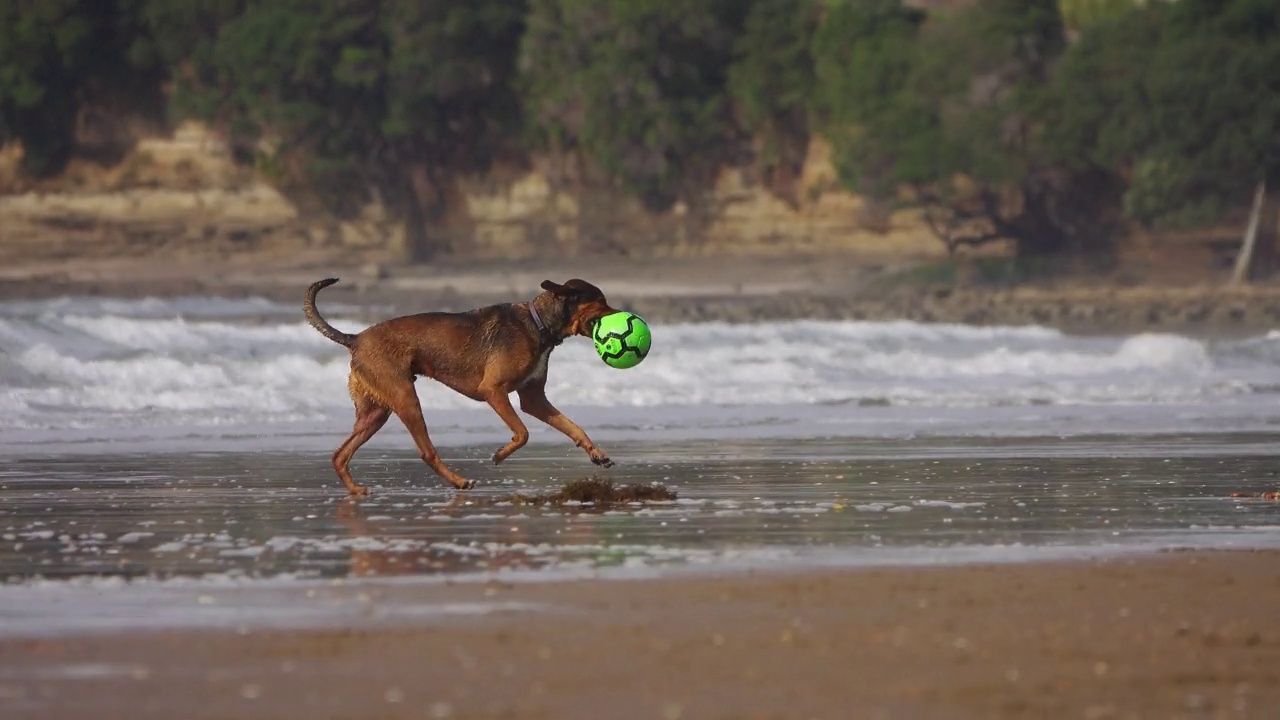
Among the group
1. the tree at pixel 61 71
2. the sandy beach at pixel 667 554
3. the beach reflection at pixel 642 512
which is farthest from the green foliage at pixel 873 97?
the beach reflection at pixel 642 512

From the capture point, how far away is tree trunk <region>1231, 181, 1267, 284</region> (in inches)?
2201

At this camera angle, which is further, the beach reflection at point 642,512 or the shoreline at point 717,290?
the shoreline at point 717,290

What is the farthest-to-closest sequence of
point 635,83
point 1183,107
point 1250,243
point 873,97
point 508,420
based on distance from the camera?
point 635,83
point 873,97
point 1250,243
point 1183,107
point 508,420

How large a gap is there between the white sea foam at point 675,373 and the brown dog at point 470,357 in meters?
6.60

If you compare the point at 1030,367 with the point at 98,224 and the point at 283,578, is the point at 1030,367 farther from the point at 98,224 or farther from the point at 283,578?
the point at 98,224

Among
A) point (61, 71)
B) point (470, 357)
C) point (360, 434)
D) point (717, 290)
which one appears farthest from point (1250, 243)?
point (360, 434)

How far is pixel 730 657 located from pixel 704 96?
58068mm

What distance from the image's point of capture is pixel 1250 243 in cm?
5597

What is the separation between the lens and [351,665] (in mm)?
7516

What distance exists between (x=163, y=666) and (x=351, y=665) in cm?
60

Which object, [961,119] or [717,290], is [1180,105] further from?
[717,290]

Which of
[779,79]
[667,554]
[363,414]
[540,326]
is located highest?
[779,79]

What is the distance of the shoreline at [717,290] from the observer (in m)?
48.4

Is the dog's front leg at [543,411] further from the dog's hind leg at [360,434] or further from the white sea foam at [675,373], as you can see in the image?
the white sea foam at [675,373]
